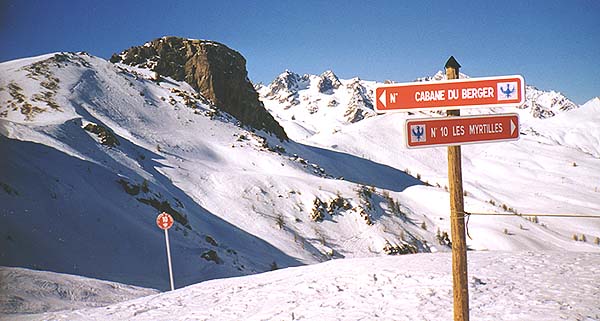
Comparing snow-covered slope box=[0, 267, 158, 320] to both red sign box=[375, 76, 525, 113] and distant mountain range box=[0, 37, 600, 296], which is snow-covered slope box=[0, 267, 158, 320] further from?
red sign box=[375, 76, 525, 113]

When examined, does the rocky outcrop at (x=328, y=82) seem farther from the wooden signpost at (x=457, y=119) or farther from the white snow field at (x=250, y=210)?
the wooden signpost at (x=457, y=119)

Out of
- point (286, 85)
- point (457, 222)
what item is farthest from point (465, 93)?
point (286, 85)

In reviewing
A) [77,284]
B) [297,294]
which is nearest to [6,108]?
[77,284]

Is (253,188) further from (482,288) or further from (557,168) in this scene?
(557,168)

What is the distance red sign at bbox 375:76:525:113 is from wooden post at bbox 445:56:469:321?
16 cm

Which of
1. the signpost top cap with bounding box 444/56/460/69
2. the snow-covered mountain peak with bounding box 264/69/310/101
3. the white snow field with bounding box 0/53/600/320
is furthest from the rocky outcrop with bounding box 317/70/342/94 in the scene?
the signpost top cap with bounding box 444/56/460/69

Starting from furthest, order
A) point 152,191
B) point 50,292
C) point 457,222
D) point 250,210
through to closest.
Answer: point 250,210 → point 152,191 → point 50,292 → point 457,222

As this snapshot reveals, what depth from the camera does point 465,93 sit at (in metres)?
4.10

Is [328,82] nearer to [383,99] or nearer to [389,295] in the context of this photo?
[389,295]

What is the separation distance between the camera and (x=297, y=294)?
733 cm

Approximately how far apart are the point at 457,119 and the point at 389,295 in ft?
13.2

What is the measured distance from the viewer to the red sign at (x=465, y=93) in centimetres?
405

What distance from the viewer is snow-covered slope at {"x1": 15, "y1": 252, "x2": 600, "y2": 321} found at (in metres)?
6.16

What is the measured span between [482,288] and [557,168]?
34.0m
